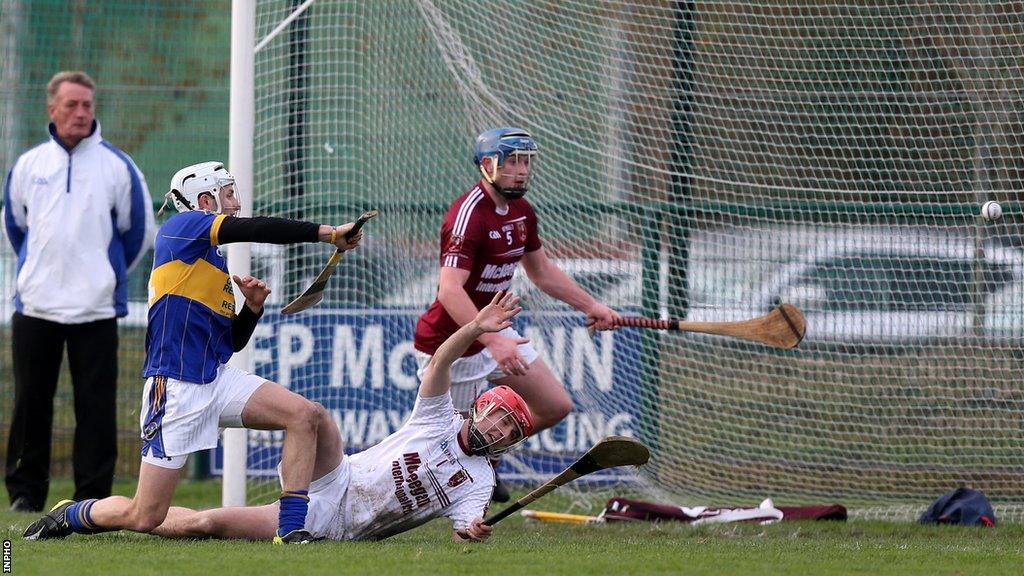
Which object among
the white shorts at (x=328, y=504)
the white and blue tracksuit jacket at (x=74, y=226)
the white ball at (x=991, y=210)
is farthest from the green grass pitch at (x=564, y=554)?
the white ball at (x=991, y=210)

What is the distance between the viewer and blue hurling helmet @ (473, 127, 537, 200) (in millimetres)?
5816

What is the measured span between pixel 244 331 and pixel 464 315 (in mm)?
974

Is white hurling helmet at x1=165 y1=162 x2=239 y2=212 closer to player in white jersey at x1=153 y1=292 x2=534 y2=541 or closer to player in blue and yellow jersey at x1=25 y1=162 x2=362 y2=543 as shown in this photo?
player in blue and yellow jersey at x1=25 y1=162 x2=362 y2=543

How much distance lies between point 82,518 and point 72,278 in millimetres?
1946

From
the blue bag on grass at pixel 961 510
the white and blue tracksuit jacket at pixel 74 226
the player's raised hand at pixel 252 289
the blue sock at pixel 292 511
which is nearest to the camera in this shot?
the blue sock at pixel 292 511

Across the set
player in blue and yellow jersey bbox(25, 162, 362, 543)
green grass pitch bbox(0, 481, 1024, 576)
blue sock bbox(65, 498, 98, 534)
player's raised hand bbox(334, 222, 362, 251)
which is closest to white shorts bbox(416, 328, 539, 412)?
green grass pitch bbox(0, 481, 1024, 576)

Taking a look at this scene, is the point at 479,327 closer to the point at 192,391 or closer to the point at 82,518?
the point at 192,391

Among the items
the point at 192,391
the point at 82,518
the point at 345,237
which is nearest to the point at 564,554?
the point at 345,237

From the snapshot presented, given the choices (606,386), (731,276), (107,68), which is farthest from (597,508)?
(107,68)

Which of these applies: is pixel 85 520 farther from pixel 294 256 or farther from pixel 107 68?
pixel 107 68

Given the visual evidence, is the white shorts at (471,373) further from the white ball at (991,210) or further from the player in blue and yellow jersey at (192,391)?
the white ball at (991,210)

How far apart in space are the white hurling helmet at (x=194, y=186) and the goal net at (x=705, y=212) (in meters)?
2.23

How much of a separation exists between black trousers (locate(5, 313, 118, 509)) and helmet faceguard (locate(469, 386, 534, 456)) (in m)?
2.54

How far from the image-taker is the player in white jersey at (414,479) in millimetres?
4918
